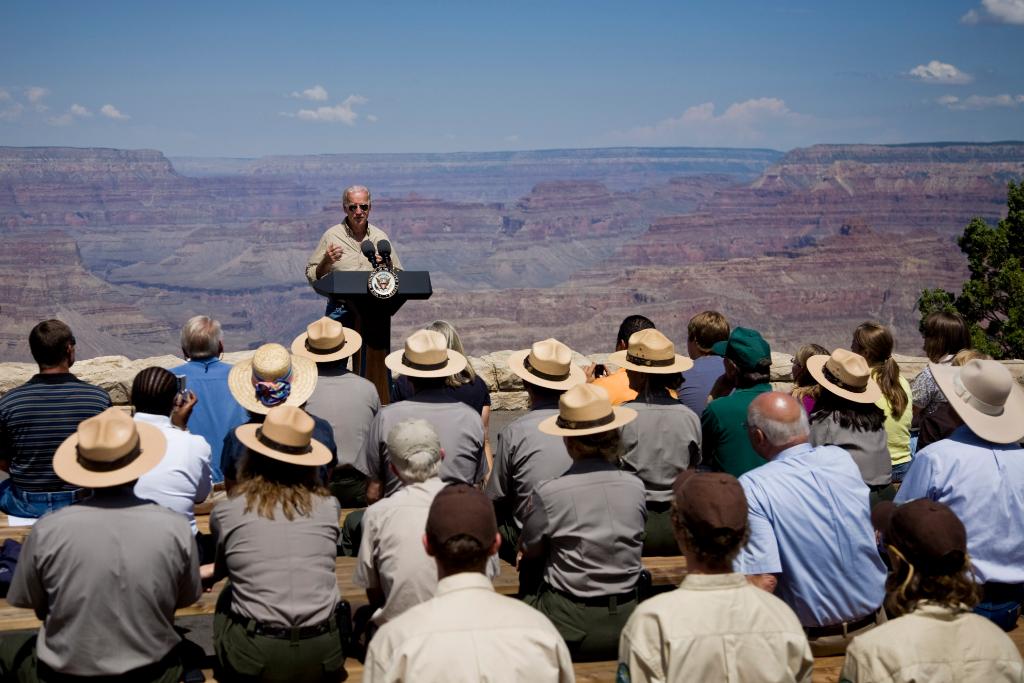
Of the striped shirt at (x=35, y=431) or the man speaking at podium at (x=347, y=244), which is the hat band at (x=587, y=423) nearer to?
the striped shirt at (x=35, y=431)

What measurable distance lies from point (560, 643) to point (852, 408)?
2.59 m

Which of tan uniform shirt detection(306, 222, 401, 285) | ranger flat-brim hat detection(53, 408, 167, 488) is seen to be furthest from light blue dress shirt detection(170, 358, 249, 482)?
ranger flat-brim hat detection(53, 408, 167, 488)

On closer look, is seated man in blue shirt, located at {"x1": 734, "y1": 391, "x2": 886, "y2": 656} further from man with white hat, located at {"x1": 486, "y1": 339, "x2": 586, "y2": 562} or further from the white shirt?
the white shirt

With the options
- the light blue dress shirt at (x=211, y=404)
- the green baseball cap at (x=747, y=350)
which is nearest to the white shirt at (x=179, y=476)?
the light blue dress shirt at (x=211, y=404)

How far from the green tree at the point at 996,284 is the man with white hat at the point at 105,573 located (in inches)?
730

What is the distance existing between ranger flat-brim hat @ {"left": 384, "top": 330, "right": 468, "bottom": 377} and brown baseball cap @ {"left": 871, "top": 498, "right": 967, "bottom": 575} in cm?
266

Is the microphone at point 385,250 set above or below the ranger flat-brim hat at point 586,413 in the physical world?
above

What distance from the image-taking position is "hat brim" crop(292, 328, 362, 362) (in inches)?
222

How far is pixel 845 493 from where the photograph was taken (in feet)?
12.0

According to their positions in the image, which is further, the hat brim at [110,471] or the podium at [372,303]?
the podium at [372,303]

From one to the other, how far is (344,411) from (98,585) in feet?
7.62

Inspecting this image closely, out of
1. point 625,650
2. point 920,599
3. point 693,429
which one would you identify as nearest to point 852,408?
point 693,429

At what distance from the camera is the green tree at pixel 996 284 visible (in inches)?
779

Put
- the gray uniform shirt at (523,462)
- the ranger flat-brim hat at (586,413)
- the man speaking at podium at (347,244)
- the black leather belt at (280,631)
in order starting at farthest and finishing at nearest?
the man speaking at podium at (347,244) < the gray uniform shirt at (523,462) < the ranger flat-brim hat at (586,413) < the black leather belt at (280,631)
